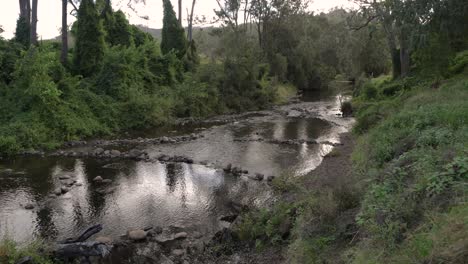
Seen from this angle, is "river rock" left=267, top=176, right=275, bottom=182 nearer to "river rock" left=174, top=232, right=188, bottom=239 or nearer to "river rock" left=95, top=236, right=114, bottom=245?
"river rock" left=174, top=232, right=188, bottom=239

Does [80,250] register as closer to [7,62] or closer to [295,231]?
[295,231]

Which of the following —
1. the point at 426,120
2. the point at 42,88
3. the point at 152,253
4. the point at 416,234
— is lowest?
the point at 152,253

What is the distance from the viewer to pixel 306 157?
18.6 meters

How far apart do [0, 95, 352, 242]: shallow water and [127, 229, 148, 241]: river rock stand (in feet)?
1.56

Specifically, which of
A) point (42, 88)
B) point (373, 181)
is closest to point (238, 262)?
point (373, 181)

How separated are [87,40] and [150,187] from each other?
18504 mm

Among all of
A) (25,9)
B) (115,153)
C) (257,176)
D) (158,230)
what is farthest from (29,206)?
(25,9)

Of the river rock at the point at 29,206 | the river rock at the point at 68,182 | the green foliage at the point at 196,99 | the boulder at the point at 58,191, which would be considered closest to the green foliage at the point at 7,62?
the green foliage at the point at 196,99

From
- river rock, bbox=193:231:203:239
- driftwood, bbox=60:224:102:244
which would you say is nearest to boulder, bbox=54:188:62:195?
driftwood, bbox=60:224:102:244

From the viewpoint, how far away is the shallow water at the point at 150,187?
447 inches

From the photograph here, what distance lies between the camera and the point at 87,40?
93.5 feet

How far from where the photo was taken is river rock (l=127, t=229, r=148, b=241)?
10203 millimetres

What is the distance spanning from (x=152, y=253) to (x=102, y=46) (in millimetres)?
23536

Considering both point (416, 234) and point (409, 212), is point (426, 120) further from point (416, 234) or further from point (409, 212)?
point (416, 234)
